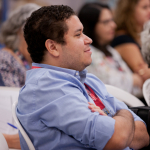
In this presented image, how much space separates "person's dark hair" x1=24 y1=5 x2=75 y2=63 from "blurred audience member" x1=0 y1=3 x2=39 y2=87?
Answer: 95 centimetres

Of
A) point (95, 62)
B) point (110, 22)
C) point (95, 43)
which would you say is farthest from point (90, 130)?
point (110, 22)

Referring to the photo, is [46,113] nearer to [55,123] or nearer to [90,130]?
[55,123]

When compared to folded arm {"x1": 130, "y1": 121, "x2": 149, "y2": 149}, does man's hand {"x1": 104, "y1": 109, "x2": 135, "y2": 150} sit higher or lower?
higher

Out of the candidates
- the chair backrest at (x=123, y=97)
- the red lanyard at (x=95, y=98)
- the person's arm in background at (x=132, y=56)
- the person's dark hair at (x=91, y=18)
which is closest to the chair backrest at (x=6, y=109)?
the red lanyard at (x=95, y=98)

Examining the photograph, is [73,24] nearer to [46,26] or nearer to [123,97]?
[46,26]

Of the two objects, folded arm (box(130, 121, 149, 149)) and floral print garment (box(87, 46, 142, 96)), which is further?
floral print garment (box(87, 46, 142, 96))

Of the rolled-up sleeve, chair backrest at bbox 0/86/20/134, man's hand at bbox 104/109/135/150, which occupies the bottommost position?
chair backrest at bbox 0/86/20/134

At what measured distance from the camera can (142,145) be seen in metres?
1.34

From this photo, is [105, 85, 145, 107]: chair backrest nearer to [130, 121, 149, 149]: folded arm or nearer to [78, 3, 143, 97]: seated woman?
[130, 121, 149, 149]: folded arm

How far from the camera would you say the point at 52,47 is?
120 cm

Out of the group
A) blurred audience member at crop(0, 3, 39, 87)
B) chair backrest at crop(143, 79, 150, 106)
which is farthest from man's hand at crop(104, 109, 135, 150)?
blurred audience member at crop(0, 3, 39, 87)

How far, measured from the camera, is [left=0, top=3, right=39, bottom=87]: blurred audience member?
215cm

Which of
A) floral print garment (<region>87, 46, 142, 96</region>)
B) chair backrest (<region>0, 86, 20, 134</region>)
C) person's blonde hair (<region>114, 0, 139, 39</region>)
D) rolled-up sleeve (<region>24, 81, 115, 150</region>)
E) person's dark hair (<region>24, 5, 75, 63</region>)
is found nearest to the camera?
rolled-up sleeve (<region>24, 81, 115, 150</region>)

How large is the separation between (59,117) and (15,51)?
1.65 meters
